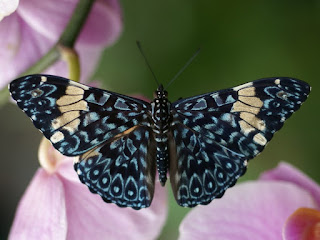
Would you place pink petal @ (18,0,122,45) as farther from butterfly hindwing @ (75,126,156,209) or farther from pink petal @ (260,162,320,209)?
pink petal @ (260,162,320,209)

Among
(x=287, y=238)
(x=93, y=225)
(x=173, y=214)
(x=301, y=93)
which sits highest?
(x=301, y=93)

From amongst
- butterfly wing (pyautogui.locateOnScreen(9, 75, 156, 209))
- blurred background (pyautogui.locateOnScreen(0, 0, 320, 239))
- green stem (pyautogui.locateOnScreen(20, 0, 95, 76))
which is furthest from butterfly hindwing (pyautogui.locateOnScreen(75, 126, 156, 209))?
blurred background (pyautogui.locateOnScreen(0, 0, 320, 239))

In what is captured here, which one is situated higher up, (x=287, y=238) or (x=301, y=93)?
(x=301, y=93)

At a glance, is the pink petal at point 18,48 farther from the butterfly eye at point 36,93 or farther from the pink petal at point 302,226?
the pink petal at point 302,226

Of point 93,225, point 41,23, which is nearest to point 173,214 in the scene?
point 93,225

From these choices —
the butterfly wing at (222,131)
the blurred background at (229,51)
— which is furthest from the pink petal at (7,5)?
the blurred background at (229,51)

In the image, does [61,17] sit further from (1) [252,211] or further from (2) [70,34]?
(1) [252,211]

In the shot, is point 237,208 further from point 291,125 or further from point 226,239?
point 291,125
